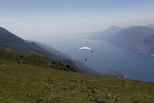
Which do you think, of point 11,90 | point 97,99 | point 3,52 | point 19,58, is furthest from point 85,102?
point 3,52

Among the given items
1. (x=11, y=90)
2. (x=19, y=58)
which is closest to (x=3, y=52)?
(x=19, y=58)

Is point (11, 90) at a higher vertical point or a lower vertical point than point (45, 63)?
lower

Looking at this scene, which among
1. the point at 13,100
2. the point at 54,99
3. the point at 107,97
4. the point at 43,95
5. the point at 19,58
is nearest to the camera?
the point at 13,100

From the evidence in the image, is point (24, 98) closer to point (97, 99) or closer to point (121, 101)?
point (97, 99)

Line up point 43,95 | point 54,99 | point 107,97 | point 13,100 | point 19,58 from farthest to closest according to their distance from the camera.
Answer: point 19,58 → point 107,97 → point 43,95 → point 54,99 → point 13,100

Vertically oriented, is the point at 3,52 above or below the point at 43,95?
above

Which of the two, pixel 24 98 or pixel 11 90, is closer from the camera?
pixel 24 98

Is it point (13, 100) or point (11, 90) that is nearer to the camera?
point (13, 100)

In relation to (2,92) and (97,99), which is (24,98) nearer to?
(2,92)
